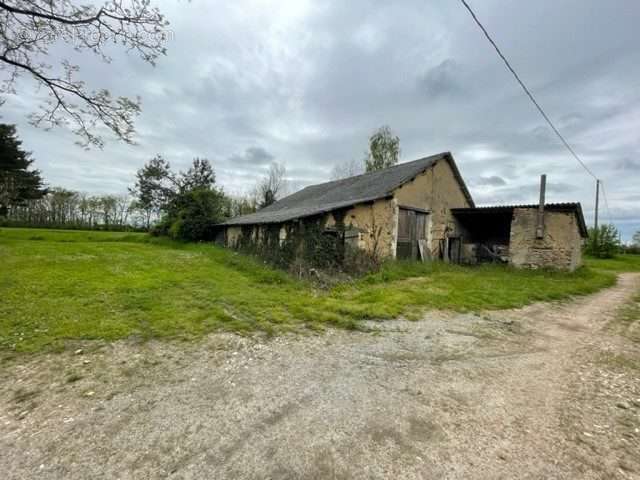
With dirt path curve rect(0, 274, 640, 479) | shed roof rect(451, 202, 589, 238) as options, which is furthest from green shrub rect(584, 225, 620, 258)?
dirt path curve rect(0, 274, 640, 479)

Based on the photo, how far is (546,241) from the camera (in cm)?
1152

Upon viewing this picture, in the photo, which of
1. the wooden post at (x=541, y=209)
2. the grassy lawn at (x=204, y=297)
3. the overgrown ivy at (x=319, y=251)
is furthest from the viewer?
the wooden post at (x=541, y=209)

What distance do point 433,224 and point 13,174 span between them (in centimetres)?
3415

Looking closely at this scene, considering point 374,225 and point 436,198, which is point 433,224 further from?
point 374,225

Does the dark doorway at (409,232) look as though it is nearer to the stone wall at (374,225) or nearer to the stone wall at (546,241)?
the stone wall at (374,225)

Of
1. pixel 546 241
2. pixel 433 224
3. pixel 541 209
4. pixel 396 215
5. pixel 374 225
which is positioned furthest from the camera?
pixel 433 224

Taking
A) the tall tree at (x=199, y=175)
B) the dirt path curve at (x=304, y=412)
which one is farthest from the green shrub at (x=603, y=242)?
the tall tree at (x=199, y=175)

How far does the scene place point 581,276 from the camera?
36.8ft

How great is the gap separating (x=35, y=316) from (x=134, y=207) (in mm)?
35879

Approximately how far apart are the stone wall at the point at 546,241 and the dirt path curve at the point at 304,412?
9.13m

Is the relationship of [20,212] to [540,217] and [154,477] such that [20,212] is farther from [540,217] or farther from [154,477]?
[540,217]

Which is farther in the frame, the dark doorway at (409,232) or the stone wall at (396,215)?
the dark doorway at (409,232)

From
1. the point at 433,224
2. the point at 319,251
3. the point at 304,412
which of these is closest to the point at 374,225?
the point at 319,251

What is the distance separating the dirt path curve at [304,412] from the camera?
1.87 m
